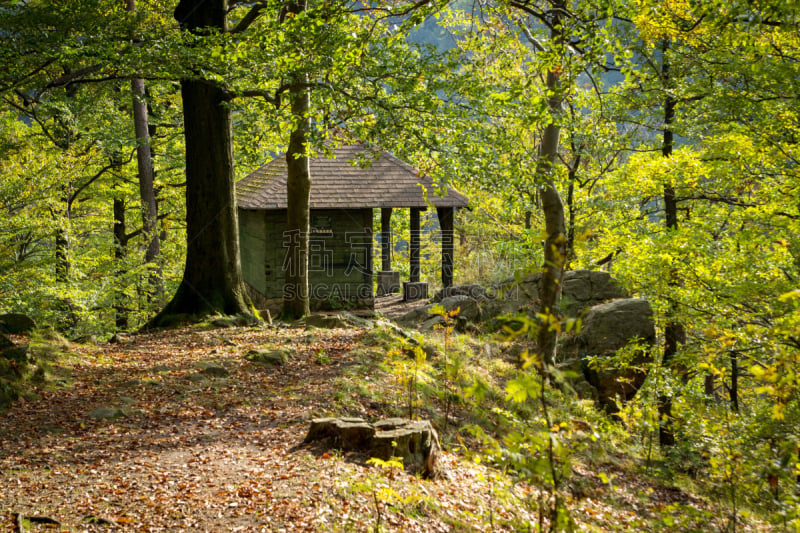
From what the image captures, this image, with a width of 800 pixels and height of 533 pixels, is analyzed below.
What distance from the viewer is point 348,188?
16.2 metres

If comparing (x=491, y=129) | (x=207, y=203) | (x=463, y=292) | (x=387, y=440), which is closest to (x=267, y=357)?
(x=387, y=440)

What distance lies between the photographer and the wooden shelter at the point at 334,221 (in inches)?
608

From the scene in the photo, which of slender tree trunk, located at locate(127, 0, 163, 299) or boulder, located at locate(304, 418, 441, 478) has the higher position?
slender tree trunk, located at locate(127, 0, 163, 299)

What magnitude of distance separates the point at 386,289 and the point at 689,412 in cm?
1393

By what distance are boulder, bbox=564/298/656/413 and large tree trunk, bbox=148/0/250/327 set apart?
670cm

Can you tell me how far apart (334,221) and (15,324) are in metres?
9.46

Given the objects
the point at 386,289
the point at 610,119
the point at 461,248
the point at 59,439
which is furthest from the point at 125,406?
the point at 461,248

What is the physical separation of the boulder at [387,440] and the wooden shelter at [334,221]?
10.7 m

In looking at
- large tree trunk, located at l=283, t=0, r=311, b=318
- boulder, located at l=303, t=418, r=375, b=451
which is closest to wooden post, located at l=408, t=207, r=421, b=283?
large tree trunk, located at l=283, t=0, r=311, b=318

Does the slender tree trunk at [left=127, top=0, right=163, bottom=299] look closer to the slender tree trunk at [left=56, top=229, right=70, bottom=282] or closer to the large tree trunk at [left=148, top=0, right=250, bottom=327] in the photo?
the slender tree trunk at [left=56, top=229, right=70, bottom=282]

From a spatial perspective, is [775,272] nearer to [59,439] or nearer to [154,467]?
[154,467]

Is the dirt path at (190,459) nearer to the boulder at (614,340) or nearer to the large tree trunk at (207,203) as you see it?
the large tree trunk at (207,203)

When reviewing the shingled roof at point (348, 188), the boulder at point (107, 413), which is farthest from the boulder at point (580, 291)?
the boulder at point (107, 413)

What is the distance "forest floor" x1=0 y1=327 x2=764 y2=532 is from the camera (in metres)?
3.69
